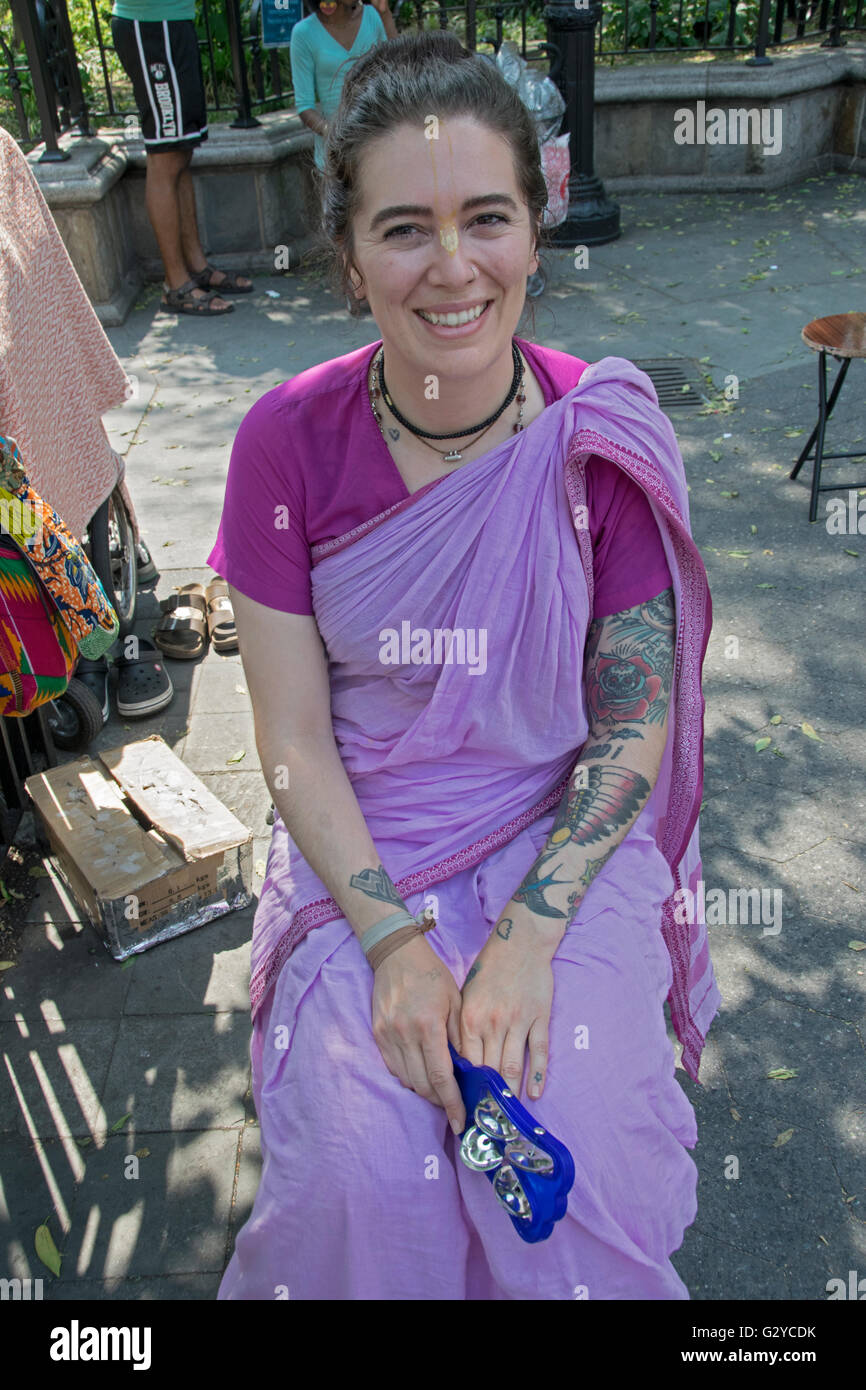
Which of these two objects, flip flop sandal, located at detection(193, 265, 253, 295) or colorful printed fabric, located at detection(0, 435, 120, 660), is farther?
flip flop sandal, located at detection(193, 265, 253, 295)

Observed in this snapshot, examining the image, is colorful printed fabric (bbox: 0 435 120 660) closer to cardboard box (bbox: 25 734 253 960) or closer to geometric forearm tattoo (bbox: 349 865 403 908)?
cardboard box (bbox: 25 734 253 960)

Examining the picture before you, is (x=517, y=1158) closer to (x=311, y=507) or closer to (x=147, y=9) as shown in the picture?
(x=311, y=507)

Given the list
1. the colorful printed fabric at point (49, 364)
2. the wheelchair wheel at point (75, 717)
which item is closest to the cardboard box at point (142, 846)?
the wheelchair wheel at point (75, 717)

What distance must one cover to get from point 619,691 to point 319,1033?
2.53 feet

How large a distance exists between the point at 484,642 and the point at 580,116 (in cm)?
710

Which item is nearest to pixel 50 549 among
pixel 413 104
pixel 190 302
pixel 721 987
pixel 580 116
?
pixel 413 104

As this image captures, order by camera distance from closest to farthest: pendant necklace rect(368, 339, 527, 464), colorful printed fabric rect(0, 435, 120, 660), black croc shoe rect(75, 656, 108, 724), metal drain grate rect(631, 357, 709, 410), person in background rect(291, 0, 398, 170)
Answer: pendant necklace rect(368, 339, 527, 464), colorful printed fabric rect(0, 435, 120, 660), black croc shoe rect(75, 656, 108, 724), metal drain grate rect(631, 357, 709, 410), person in background rect(291, 0, 398, 170)

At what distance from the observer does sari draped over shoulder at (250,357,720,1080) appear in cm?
202

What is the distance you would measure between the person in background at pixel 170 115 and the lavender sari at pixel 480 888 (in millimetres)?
6072

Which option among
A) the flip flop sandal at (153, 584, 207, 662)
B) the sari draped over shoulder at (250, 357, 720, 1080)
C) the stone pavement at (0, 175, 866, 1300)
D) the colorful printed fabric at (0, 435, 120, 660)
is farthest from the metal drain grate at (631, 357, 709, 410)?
the sari draped over shoulder at (250, 357, 720, 1080)

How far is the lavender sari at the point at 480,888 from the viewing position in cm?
171

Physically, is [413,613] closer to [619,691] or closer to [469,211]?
[619,691]

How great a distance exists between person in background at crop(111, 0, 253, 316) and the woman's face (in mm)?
6009

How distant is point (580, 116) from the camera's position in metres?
7.98
